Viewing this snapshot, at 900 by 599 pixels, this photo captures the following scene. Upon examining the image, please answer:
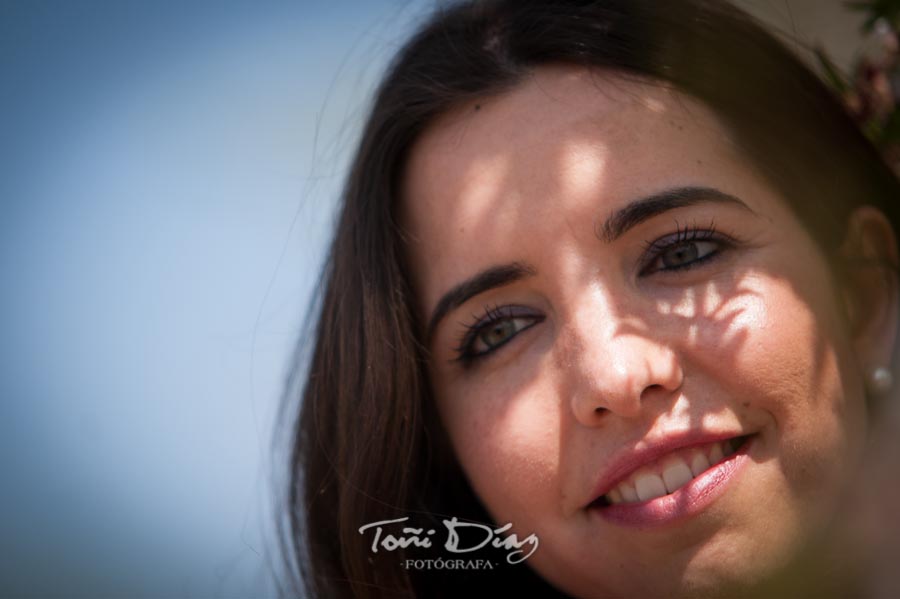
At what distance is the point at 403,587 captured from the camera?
7.16 ft

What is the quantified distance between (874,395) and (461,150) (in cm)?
121

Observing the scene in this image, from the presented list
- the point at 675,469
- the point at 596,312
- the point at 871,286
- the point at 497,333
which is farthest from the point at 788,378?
the point at 497,333

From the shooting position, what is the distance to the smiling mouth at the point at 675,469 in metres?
1.66

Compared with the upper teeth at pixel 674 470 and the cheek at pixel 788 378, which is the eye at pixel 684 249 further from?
the upper teeth at pixel 674 470

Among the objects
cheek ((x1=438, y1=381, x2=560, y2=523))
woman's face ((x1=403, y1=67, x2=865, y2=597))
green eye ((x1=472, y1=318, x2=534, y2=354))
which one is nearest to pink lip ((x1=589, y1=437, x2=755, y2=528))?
woman's face ((x1=403, y1=67, x2=865, y2=597))

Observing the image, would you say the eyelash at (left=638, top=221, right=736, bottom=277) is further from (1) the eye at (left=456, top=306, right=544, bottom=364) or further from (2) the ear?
(2) the ear

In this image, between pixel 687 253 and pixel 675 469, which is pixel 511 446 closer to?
pixel 675 469

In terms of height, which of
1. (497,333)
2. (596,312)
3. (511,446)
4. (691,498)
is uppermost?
(497,333)

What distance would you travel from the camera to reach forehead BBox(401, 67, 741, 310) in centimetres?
181

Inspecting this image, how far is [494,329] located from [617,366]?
1.65ft

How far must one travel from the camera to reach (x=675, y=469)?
1.67 metres

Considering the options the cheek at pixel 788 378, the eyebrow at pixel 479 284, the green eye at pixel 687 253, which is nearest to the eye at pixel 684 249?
the green eye at pixel 687 253

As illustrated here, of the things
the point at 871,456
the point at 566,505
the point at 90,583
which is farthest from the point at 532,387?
the point at 90,583

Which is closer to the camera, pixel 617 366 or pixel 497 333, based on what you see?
pixel 617 366
